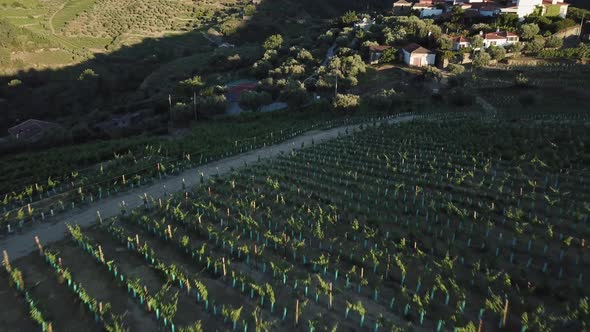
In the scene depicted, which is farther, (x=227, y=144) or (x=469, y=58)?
(x=469, y=58)

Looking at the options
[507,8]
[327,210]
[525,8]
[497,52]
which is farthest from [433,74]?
[327,210]

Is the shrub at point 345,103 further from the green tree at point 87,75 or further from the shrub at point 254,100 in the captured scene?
the green tree at point 87,75

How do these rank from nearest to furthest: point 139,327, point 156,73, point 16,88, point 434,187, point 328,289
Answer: point 139,327 < point 328,289 < point 434,187 < point 16,88 < point 156,73

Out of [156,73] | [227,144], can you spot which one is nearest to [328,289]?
[227,144]

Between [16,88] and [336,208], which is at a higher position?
[336,208]

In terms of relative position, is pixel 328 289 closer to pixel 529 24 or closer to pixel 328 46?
pixel 529 24

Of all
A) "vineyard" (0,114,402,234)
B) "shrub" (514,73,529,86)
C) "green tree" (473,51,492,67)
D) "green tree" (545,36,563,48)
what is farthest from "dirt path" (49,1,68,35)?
"green tree" (545,36,563,48)

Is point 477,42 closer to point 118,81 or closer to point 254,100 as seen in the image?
point 254,100

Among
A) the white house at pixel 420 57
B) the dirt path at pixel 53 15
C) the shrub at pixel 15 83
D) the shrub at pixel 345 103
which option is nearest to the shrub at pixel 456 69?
the white house at pixel 420 57

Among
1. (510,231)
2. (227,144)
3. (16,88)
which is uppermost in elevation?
(510,231)
